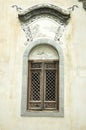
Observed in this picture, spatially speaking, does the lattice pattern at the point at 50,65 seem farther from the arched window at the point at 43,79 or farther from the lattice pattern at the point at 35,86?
the lattice pattern at the point at 35,86

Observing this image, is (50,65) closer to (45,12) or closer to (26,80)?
(26,80)

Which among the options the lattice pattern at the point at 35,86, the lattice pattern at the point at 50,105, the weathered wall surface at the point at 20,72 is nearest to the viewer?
the weathered wall surface at the point at 20,72

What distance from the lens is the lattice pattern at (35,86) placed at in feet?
36.6

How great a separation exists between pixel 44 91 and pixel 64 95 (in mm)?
655

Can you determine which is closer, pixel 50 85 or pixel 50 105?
pixel 50 105

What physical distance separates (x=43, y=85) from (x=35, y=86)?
25cm

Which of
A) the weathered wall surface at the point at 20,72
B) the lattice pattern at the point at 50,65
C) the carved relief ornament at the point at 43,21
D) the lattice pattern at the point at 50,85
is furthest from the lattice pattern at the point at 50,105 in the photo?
the carved relief ornament at the point at 43,21

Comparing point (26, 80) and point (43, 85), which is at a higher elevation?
point (26, 80)

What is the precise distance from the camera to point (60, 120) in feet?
35.3

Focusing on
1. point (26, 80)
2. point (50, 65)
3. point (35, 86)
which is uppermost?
point (50, 65)

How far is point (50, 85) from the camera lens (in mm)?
11180

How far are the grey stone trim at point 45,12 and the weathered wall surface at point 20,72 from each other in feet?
0.67

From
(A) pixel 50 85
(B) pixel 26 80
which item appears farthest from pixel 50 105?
(B) pixel 26 80

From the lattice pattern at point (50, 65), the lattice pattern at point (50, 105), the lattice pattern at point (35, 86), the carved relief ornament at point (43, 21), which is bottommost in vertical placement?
the lattice pattern at point (50, 105)
